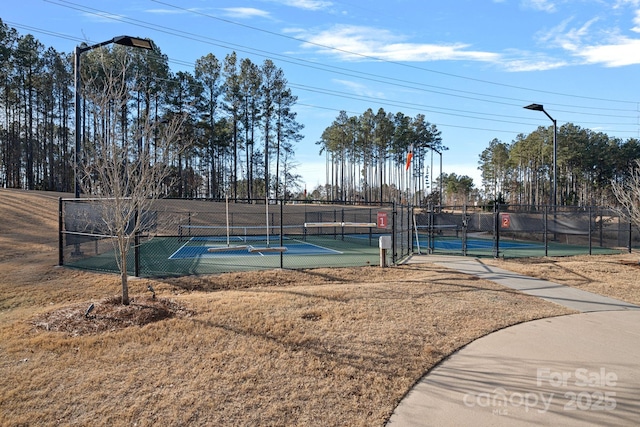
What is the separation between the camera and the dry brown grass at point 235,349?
3.55 m

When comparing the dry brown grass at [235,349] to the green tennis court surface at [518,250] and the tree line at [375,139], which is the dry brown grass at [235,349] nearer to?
the green tennis court surface at [518,250]

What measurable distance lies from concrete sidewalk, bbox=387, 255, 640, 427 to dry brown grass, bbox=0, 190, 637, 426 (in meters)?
0.26

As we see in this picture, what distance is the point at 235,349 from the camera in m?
4.84

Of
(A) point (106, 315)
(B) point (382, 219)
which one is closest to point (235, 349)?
(A) point (106, 315)

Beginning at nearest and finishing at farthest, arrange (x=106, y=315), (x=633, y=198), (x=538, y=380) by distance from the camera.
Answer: (x=538, y=380) < (x=106, y=315) < (x=633, y=198)

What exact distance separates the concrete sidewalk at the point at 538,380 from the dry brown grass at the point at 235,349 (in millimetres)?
263

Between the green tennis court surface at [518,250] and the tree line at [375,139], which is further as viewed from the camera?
the tree line at [375,139]

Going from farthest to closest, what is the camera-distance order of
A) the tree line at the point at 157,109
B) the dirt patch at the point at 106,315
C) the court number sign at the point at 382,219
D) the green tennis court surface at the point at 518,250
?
the tree line at the point at 157,109 < the green tennis court surface at the point at 518,250 < the court number sign at the point at 382,219 < the dirt patch at the point at 106,315

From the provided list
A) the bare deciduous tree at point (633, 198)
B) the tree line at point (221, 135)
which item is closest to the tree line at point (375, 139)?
the tree line at point (221, 135)

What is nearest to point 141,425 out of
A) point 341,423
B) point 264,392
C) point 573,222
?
point 264,392

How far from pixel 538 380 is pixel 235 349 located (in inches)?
140

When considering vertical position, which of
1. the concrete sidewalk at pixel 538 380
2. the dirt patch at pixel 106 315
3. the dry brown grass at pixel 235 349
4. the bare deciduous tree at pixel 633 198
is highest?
the bare deciduous tree at pixel 633 198

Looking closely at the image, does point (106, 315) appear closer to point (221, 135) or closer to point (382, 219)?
point (382, 219)

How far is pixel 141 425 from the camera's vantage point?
328cm
